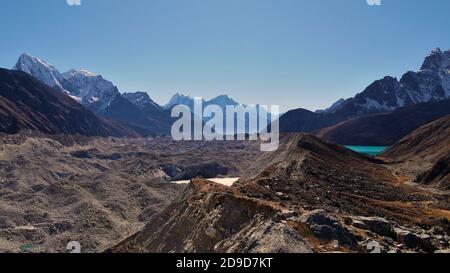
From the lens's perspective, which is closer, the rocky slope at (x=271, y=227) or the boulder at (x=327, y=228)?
the rocky slope at (x=271, y=227)

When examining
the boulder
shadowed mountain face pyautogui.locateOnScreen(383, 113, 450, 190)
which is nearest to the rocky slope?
the boulder

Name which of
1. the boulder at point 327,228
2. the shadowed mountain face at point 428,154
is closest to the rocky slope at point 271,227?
the boulder at point 327,228

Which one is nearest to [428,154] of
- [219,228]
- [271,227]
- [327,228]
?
[327,228]

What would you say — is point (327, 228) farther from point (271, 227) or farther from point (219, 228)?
point (219, 228)

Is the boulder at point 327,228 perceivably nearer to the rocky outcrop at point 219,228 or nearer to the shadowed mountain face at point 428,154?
the rocky outcrop at point 219,228

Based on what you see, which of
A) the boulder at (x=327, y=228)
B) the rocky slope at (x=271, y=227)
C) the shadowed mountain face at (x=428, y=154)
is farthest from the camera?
the shadowed mountain face at (x=428, y=154)

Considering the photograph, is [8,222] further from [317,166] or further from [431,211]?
[431,211]

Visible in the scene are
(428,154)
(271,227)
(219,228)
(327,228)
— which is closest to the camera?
(271,227)

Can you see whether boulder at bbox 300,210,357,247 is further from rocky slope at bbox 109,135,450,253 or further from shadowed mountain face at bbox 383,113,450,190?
shadowed mountain face at bbox 383,113,450,190

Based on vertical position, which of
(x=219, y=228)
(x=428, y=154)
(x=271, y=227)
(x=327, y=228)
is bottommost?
(x=219, y=228)

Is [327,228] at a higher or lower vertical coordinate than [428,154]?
lower
